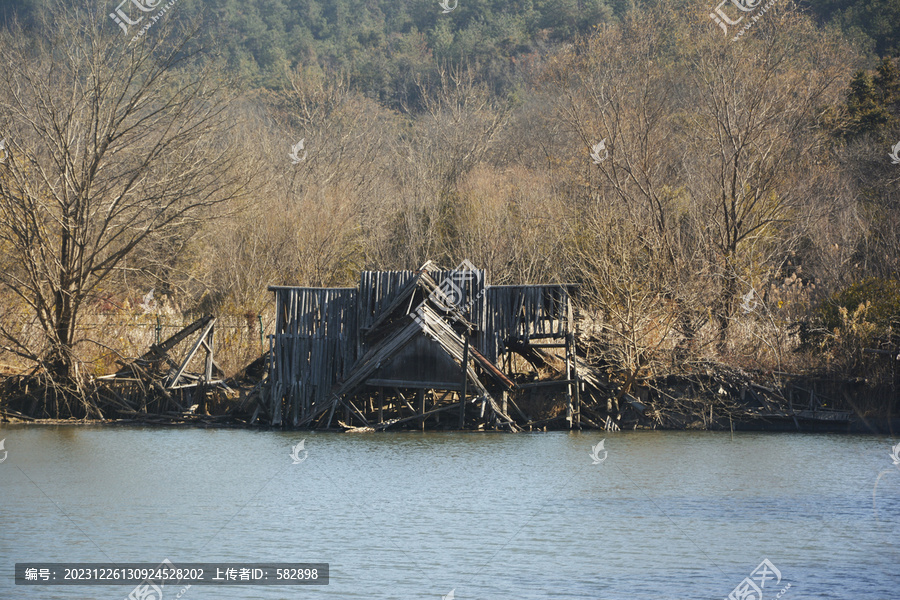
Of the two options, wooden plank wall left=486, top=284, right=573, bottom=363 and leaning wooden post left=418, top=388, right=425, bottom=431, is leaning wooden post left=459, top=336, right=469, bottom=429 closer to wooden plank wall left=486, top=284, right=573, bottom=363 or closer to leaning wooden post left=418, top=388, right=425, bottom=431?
leaning wooden post left=418, top=388, right=425, bottom=431

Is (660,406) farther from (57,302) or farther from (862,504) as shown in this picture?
(57,302)

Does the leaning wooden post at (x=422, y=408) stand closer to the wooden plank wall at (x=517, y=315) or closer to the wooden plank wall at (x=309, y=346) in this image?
the wooden plank wall at (x=517, y=315)

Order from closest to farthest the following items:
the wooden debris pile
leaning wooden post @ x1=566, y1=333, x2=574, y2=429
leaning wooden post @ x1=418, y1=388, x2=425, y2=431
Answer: leaning wooden post @ x1=418, y1=388, x2=425, y2=431, leaning wooden post @ x1=566, y1=333, x2=574, y2=429, the wooden debris pile

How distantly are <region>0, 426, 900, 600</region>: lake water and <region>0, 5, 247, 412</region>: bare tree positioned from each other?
17.0 feet

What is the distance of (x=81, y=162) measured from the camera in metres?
29.6

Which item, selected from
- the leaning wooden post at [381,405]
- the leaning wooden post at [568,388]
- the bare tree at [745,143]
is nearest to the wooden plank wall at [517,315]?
the leaning wooden post at [568,388]

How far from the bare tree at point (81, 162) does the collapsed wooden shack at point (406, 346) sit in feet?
14.9

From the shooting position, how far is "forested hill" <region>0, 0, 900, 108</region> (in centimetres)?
8544

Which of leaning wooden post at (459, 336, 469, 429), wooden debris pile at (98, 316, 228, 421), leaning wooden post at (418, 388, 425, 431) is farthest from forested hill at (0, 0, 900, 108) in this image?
leaning wooden post at (459, 336, 469, 429)

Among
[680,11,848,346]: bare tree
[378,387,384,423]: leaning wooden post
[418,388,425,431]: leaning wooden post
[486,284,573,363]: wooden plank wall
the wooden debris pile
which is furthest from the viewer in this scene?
[680,11,848,346]: bare tree

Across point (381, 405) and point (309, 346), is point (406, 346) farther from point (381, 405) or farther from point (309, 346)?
point (309, 346)

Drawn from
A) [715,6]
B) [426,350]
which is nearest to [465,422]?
[426,350]

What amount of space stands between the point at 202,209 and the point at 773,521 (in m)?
19.8

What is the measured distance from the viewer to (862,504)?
56.1ft
